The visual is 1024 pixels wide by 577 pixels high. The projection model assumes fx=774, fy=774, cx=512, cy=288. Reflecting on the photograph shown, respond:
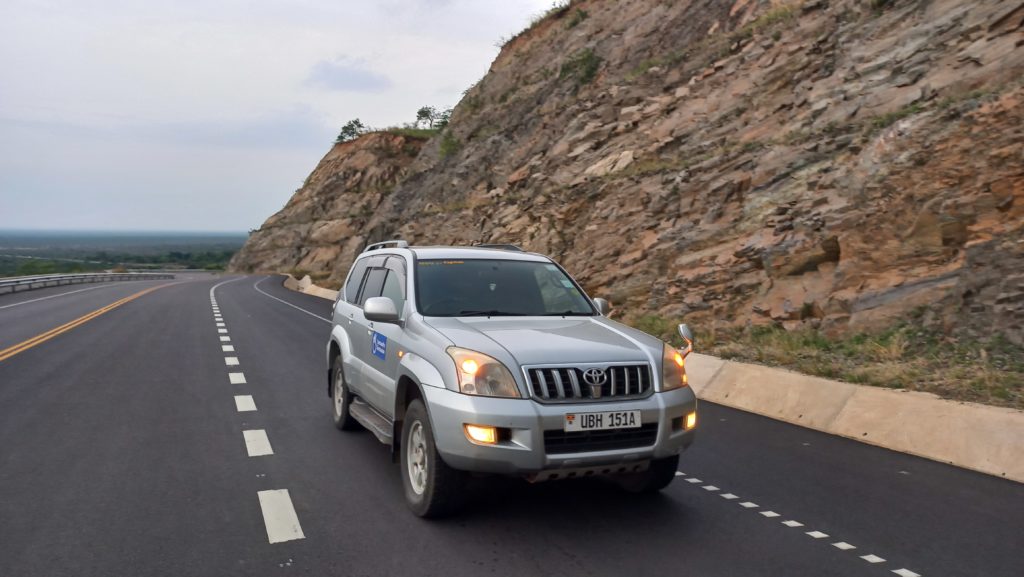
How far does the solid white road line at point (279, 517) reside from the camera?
4938 millimetres

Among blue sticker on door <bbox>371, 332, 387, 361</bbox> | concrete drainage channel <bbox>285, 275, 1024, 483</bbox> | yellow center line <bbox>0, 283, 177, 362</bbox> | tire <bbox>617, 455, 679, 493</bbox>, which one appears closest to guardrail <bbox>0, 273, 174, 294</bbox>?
yellow center line <bbox>0, 283, 177, 362</bbox>

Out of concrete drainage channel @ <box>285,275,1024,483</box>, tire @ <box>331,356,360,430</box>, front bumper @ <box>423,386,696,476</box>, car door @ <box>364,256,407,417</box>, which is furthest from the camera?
tire @ <box>331,356,360,430</box>

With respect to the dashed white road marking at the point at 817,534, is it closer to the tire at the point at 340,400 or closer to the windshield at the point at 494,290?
the windshield at the point at 494,290

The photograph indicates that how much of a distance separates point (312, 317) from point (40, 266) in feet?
222

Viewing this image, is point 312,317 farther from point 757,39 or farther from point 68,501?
point 68,501

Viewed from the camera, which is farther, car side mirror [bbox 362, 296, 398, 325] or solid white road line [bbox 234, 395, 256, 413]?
solid white road line [bbox 234, 395, 256, 413]

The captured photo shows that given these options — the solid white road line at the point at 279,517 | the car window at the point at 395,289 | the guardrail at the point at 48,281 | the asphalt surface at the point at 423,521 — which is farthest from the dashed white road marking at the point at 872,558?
the guardrail at the point at 48,281

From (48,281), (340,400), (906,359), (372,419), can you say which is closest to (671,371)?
(372,419)

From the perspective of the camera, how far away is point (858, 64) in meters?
16.6

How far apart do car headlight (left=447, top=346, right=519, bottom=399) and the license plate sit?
38 cm

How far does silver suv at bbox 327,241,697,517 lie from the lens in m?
4.84

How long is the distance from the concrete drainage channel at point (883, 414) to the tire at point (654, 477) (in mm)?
2866

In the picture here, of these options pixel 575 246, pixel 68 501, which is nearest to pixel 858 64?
pixel 575 246

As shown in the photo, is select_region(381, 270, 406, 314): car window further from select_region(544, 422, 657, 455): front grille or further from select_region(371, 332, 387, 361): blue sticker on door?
select_region(544, 422, 657, 455): front grille
